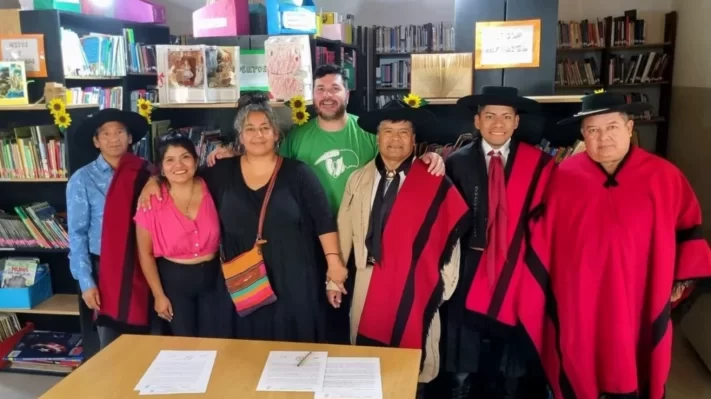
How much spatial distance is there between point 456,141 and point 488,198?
96 cm

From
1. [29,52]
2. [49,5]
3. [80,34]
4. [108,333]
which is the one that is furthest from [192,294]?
[80,34]

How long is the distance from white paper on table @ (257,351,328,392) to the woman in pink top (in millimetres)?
660

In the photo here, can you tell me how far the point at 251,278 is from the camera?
234cm

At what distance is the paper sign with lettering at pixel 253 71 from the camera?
326 cm

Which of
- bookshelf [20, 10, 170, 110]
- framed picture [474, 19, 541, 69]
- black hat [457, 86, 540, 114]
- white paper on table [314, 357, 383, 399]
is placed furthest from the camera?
bookshelf [20, 10, 170, 110]

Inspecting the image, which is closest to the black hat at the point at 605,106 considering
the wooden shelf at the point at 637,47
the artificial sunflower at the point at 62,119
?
the artificial sunflower at the point at 62,119

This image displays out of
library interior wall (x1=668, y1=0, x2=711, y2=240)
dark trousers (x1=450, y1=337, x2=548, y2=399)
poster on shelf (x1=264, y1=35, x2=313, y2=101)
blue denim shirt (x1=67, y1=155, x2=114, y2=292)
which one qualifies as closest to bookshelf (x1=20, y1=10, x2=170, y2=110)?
blue denim shirt (x1=67, y1=155, x2=114, y2=292)

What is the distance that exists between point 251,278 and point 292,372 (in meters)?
0.65

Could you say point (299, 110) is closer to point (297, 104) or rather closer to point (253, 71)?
point (297, 104)

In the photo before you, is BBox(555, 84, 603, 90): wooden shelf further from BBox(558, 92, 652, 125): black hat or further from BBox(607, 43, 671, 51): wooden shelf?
BBox(558, 92, 652, 125): black hat

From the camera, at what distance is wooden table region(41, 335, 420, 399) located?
1668mm

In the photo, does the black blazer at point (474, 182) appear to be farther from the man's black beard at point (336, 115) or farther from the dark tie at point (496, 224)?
the man's black beard at point (336, 115)

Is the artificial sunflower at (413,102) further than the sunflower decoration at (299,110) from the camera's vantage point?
No

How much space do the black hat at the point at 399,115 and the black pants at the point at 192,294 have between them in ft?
2.87
